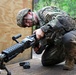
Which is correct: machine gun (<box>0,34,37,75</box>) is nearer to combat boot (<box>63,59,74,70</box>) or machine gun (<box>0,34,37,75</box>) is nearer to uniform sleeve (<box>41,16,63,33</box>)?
uniform sleeve (<box>41,16,63,33</box>)

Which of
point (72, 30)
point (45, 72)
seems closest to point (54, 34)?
point (72, 30)

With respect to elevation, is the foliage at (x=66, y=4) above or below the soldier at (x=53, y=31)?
above

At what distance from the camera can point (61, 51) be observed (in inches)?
116

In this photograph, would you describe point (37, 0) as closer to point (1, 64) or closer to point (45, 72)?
point (45, 72)

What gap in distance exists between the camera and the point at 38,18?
2578 millimetres

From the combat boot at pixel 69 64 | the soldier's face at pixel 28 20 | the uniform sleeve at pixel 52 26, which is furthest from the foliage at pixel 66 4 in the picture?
the uniform sleeve at pixel 52 26

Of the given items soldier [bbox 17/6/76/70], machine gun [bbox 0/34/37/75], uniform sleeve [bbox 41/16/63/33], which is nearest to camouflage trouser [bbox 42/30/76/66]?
soldier [bbox 17/6/76/70]

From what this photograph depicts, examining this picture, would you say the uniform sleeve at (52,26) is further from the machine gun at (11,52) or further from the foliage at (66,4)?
the foliage at (66,4)

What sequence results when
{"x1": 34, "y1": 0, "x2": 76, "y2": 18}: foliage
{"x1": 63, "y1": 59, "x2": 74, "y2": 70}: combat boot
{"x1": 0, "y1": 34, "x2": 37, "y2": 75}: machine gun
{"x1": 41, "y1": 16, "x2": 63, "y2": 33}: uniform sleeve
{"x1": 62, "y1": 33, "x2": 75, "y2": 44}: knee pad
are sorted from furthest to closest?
{"x1": 34, "y1": 0, "x2": 76, "y2": 18}: foliage, {"x1": 63, "y1": 59, "x2": 74, "y2": 70}: combat boot, {"x1": 62, "y1": 33, "x2": 75, "y2": 44}: knee pad, {"x1": 41, "y1": 16, "x2": 63, "y2": 33}: uniform sleeve, {"x1": 0, "y1": 34, "x2": 37, "y2": 75}: machine gun

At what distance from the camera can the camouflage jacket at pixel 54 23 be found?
2219 millimetres

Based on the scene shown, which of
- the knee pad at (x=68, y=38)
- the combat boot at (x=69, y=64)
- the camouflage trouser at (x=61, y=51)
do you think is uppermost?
the knee pad at (x=68, y=38)

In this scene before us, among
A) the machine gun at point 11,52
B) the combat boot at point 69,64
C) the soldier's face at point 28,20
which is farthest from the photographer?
the combat boot at point 69,64

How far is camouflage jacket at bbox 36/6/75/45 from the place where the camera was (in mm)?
2219

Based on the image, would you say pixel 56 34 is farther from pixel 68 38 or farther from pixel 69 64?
pixel 69 64
